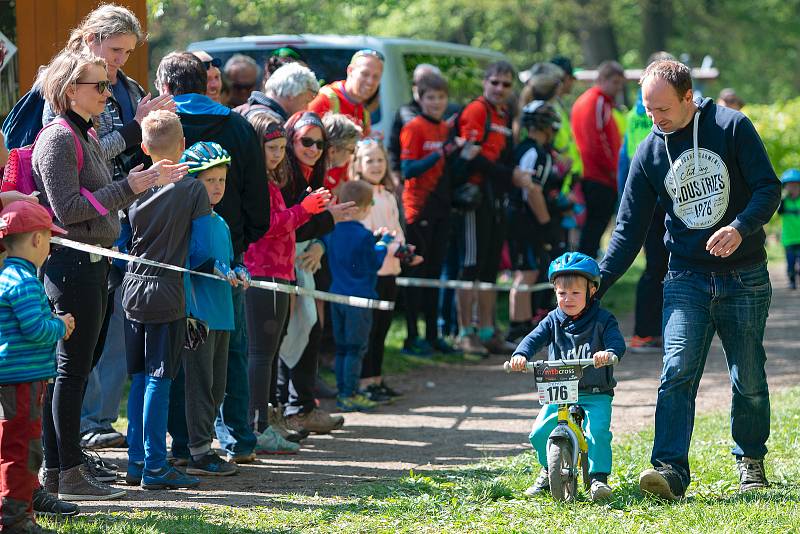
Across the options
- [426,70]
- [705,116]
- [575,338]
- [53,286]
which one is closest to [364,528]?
[575,338]

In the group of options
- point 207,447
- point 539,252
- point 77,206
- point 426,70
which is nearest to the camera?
point 77,206

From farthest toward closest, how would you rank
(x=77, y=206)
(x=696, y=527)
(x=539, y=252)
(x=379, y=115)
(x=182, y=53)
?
1. (x=539, y=252)
2. (x=379, y=115)
3. (x=182, y=53)
4. (x=77, y=206)
5. (x=696, y=527)

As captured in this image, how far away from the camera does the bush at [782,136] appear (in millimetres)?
19939

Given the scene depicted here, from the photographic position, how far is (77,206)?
5.64 meters

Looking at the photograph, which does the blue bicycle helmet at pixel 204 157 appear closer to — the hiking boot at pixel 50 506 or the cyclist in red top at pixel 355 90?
the hiking boot at pixel 50 506

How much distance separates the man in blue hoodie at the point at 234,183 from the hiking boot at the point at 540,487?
5.77 ft

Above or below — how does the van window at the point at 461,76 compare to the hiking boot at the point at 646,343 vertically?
above

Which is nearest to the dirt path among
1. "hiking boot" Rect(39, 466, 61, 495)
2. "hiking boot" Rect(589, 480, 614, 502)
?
"hiking boot" Rect(39, 466, 61, 495)

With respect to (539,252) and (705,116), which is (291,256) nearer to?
(705,116)

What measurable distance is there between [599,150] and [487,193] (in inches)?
64.3

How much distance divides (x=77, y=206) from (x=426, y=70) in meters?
5.30

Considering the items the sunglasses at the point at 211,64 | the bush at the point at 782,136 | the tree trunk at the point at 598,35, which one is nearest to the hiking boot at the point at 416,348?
the sunglasses at the point at 211,64

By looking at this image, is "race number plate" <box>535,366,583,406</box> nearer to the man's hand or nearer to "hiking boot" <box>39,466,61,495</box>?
the man's hand

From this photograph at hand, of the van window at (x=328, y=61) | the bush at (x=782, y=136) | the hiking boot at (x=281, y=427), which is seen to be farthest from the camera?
the bush at (x=782, y=136)
